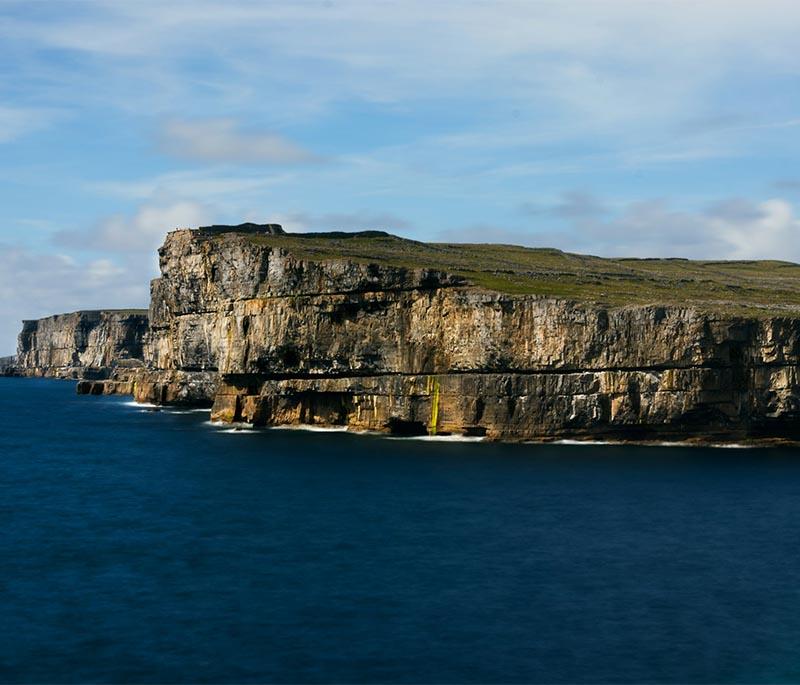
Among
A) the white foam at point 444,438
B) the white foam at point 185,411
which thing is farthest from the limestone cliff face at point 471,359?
A: the white foam at point 185,411

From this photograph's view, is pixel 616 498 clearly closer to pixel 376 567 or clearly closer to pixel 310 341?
pixel 376 567

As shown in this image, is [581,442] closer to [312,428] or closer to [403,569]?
[312,428]

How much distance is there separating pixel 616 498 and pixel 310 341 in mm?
53184

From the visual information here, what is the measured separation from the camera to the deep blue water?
124ft

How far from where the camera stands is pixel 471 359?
10538 cm

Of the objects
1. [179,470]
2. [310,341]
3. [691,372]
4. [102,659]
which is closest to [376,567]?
[102,659]

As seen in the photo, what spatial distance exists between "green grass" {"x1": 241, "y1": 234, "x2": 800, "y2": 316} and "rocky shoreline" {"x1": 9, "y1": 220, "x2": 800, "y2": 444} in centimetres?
450

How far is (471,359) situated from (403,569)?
55831 millimetres

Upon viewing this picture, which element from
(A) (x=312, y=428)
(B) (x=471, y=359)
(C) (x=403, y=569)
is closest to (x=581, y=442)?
(B) (x=471, y=359)

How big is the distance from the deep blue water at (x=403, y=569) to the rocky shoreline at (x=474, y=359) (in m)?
9.51

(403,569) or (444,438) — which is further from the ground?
(444,438)

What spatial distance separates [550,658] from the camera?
124 ft

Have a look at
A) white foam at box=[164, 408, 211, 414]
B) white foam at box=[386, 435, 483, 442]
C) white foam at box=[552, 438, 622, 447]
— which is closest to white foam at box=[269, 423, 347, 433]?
white foam at box=[386, 435, 483, 442]

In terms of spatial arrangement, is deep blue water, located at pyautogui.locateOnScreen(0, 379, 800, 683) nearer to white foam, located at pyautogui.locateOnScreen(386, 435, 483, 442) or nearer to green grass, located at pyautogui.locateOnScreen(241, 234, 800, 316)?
white foam, located at pyautogui.locateOnScreen(386, 435, 483, 442)
